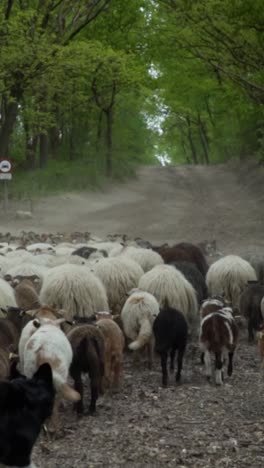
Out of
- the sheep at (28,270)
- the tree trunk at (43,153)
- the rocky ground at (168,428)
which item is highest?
the tree trunk at (43,153)

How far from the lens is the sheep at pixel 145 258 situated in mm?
14062

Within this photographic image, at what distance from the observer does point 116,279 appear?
12.0 m

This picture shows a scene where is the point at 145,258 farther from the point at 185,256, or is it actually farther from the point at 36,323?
the point at 36,323

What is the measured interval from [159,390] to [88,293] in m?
2.00

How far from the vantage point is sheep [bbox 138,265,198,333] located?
1128 cm

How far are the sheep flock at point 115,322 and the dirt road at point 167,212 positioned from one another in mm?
8427

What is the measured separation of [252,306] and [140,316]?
7.43 ft

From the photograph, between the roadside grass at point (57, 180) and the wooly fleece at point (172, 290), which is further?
the roadside grass at point (57, 180)

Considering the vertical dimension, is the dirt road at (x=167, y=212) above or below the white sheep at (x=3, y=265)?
above

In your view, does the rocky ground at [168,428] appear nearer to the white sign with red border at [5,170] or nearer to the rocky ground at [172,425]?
the rocky ground at [172,425]

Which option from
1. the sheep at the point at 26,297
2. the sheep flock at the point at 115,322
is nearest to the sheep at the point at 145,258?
the sheep flock at the point at 115,322

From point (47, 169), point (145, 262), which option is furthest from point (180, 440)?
point (47, 169)

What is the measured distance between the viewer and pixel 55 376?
7418mm

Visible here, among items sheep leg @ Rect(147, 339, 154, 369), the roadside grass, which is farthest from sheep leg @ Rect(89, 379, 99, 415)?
the roadside grass
